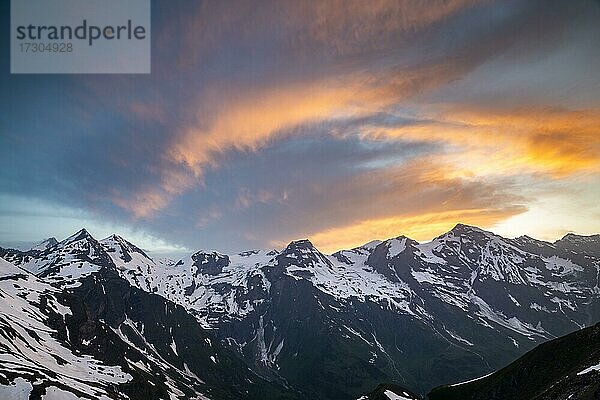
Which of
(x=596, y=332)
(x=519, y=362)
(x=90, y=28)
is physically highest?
(x=90, y=28)

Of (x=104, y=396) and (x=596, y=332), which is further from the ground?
(x=596, y=332)

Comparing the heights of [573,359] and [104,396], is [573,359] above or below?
above

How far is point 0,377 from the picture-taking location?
122125 mm

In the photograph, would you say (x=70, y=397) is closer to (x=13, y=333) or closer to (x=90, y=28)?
(x=13, y=333)

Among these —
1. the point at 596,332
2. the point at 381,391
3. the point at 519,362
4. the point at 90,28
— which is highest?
the point at 90,28

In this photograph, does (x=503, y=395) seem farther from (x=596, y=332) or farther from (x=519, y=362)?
(x=596, y=332)

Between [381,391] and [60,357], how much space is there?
5432 inches

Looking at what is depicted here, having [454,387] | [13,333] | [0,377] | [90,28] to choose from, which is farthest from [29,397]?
[454,387]

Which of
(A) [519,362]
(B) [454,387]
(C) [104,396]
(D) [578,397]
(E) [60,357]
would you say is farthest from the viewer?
(E) [60,357]

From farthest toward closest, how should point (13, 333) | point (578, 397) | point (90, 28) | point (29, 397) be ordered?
point (13, 333) < point (29, 397) < point (578, 397) < point (90, 28)

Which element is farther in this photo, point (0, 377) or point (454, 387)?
point (454, 387)

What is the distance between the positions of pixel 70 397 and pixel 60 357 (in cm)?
7503

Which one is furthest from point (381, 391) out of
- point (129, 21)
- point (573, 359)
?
point (129, 21)

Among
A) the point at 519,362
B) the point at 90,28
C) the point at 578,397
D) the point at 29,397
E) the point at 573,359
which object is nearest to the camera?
the point at 90,28
